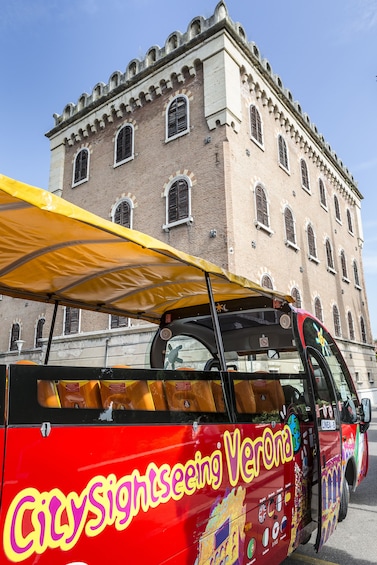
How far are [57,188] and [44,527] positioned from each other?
20.4 metres

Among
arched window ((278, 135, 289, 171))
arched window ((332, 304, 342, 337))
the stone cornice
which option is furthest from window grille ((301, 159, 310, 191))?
arched window ((332, 304, 342, 337))

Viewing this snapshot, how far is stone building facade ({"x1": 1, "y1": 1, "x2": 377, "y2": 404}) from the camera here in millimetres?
14633

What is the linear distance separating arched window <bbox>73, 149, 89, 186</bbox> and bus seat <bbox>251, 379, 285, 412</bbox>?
17648 mm

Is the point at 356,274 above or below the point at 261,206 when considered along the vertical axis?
below

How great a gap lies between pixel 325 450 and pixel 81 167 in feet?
61.2

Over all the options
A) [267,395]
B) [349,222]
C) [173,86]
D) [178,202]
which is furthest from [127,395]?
[349,222]

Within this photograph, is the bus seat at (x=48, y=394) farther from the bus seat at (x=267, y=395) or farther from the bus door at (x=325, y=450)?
the bus door at (x=325, y=450)

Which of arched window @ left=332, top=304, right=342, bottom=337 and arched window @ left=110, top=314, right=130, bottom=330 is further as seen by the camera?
arched window @ left=332, top=304, right=342, bottom=337

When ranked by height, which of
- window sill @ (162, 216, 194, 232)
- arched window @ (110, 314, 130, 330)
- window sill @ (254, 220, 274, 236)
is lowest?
arched window @ (110, 314, 130, 330)

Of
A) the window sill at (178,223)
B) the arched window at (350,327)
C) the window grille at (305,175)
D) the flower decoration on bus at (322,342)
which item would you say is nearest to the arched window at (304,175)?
the window grille at (305,175)

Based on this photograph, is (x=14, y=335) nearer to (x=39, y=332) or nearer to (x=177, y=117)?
(x=39, y=332)

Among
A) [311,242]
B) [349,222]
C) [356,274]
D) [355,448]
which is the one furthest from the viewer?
[349,222]

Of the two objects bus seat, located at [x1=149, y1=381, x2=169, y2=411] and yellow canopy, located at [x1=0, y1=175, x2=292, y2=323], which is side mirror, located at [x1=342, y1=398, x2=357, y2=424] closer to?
yellow canopy, located at [x1=0, y1=175, x2=292, y2=323]

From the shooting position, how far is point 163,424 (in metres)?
2.01
